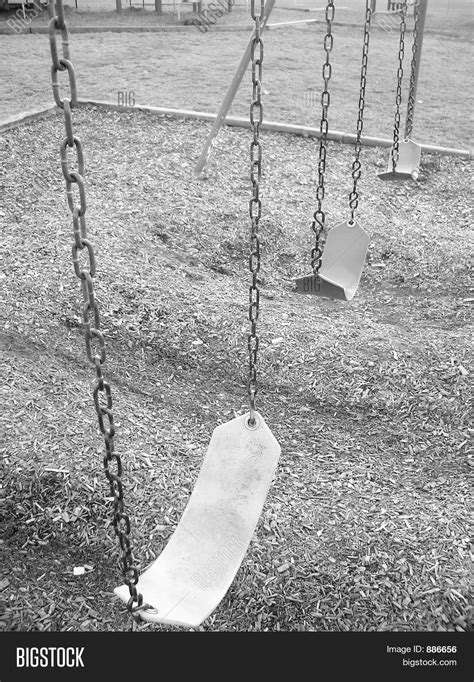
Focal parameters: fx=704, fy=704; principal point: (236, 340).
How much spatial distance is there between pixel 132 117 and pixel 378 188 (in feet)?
7.94

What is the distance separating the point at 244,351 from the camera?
328cm

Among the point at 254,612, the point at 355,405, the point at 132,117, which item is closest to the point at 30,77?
the point at 132,117

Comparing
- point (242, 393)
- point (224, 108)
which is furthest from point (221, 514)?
point (224, 108)

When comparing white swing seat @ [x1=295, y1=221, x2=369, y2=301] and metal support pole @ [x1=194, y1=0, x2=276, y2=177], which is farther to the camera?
metal support pole @ [x1=194, y1=0, x2=276, y2=177]

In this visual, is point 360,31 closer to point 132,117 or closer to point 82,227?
point 132,117

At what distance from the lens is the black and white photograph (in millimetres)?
2016

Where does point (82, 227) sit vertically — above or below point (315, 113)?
above

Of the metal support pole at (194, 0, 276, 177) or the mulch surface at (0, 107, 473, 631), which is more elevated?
the metal support pole at (194, 0, 276, 177)

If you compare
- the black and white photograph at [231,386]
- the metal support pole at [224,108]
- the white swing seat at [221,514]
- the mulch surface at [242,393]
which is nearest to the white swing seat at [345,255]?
the black and white photograph at [231,386]

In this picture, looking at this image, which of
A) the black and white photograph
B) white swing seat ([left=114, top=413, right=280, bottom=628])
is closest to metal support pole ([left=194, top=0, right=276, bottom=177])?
the black and white photograph

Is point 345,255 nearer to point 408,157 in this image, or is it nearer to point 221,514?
point 221,514

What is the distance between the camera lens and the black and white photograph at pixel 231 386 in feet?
6.61

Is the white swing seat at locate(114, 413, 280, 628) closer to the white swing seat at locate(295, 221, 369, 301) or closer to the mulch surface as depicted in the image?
the mulch surface

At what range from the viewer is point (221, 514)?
2021 mm
